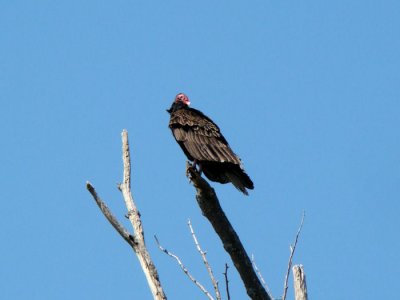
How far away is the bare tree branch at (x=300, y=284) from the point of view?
3.73 metres

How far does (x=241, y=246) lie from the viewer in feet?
12.9

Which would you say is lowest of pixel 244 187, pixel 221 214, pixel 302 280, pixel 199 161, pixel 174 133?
pixel 302 280

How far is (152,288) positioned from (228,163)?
2177 millimetres

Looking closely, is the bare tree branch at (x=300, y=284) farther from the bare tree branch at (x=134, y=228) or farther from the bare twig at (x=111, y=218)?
the bare twig at (x=111, y=218)

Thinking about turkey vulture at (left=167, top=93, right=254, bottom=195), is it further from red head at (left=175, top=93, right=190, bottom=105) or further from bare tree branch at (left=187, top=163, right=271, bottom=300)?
bare tree branch at (left=187, top=163, right=271, bottom=300)

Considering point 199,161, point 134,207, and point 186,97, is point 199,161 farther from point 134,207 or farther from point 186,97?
point 134,207

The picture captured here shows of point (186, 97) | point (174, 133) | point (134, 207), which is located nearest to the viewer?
point (134, 207)

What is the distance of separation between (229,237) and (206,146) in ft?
7.65

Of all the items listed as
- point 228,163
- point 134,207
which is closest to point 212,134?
point 228,163

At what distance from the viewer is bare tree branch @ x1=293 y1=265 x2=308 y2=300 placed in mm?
3729

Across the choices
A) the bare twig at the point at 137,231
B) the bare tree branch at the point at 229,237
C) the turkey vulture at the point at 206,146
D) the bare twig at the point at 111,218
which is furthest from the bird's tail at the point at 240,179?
the bare twig at the point at 111,218

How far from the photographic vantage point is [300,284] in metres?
3.74

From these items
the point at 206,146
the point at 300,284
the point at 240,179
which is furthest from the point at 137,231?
the point at 206,146

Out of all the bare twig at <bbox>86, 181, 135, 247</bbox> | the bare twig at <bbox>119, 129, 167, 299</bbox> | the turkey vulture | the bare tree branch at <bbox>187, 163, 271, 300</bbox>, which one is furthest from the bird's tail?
the bare twig at <bbox>86, 181, 135, 247</bbox>
